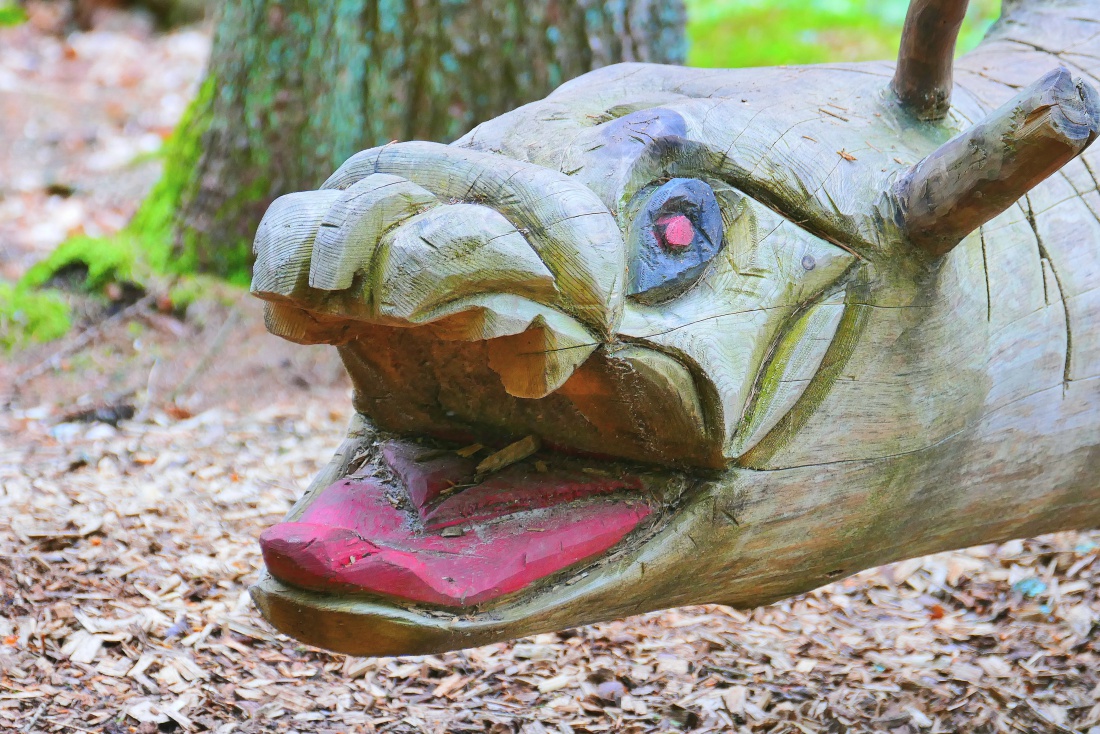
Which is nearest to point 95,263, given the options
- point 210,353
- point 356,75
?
point 210,353

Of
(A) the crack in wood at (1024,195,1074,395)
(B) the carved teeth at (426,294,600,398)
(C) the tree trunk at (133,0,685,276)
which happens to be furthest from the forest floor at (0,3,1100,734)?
(B) the carved teeth at (426,294,600,398)

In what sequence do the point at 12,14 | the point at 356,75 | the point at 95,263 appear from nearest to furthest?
the point at 356,75 → the point at 95,263 → the point at 12,14

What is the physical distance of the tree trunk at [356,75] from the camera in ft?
12.9

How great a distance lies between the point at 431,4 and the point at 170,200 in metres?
1.39

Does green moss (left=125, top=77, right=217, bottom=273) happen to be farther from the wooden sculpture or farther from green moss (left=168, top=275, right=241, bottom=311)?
the wooden sculpture

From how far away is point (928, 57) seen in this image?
5.51ft

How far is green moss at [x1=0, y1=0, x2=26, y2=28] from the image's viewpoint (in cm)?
981

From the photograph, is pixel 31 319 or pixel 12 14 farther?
pixel 12 14

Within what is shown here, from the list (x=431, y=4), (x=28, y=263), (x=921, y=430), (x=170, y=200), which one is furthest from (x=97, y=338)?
(x=921, y=430)

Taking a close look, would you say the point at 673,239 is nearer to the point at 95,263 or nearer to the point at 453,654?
the point at 453,654

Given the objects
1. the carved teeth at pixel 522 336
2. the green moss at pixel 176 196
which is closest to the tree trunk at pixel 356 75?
the green moss at pixel 176 196

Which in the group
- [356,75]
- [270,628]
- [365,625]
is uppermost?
[356,75]

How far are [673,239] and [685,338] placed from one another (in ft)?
0.45

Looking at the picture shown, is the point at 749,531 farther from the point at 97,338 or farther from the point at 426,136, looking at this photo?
the point at 97,338
